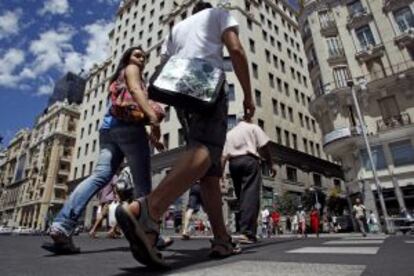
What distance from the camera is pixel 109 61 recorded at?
44.0 metres

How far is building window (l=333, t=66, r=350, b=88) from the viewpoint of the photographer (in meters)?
22.3

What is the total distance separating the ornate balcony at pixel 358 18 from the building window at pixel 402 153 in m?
9.21

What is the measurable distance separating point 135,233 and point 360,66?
938 inches

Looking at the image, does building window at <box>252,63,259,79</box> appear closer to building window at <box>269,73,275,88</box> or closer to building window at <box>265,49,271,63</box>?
building window at <box>269,73,275,88</box>

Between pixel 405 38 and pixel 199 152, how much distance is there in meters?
22.9

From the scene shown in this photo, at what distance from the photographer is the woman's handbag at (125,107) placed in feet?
9.82

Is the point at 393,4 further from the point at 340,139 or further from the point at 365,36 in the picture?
the point at 340,139

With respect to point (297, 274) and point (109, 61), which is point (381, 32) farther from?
point (109, 61)

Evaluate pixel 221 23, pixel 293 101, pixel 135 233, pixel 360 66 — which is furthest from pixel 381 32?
pixel 135 233

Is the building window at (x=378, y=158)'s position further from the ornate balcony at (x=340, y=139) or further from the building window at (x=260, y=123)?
the building window at (x=260, y=123)

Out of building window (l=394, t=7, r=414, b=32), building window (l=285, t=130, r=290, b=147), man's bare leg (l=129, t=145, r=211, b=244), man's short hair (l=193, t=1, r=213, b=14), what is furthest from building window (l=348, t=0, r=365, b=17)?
man's bare leg (l=129, t=145, r=211, b=244)

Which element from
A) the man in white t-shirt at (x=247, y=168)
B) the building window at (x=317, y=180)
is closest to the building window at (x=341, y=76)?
the building window at (x=317, y=180)

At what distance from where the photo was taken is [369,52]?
21.3m

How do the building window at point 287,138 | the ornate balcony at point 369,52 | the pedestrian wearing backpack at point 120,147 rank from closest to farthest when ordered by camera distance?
the pedestrian wearing backpack at point 120,147
the ornate balcony at point 369,52
the building window at point 287,138
